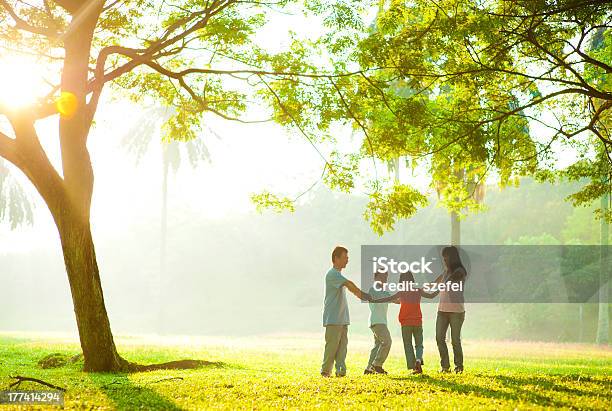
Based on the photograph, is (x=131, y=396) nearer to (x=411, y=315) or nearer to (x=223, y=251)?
(x=411, y=315)

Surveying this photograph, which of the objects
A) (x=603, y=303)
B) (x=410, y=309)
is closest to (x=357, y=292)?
(x=410, y=309)

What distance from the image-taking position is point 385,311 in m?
11.6

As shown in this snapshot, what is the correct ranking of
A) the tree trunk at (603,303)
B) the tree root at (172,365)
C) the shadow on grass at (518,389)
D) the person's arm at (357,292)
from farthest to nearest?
the tree trunk at (603,303) < the tree root at (172,365) < the person's arm at (357,292) < the shadow on grass at (518,389)

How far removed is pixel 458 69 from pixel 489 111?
69.6 inches

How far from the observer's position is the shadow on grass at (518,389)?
8.96m

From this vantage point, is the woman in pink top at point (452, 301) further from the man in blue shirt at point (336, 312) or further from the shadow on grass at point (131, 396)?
the shadow on grass at point (131, 396)

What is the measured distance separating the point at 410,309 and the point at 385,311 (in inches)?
16.9

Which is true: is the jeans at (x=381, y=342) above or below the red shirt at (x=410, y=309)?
below

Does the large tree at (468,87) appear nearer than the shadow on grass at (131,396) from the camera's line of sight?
No

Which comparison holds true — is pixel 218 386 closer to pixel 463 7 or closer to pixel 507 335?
pixel 463 7

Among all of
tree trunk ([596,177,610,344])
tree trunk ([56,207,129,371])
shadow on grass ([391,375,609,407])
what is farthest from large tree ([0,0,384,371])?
tree trunk ([596,177,610,344])

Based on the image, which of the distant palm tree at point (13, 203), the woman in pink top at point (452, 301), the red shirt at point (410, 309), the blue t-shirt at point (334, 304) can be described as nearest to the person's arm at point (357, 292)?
the blue t-shirt at point (334, 304)

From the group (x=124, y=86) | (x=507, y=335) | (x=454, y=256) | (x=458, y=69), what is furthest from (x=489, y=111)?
(x=507, y=335)

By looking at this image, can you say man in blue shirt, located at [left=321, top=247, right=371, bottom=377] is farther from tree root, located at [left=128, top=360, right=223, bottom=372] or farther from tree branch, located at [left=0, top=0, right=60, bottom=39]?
tree branch, located at [left=0, top=0, right=60, bottom=39]
